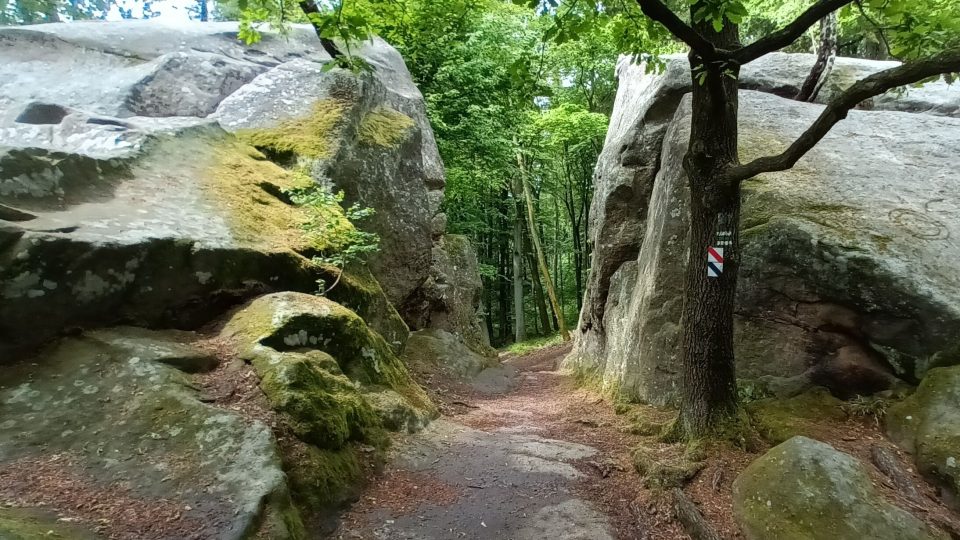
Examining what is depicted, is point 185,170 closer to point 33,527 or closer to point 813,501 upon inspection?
point 33,527

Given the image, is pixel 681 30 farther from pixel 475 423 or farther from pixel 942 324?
pixel 475 423

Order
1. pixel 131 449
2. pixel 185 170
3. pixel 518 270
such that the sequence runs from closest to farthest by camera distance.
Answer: pixel 131 449, pixel 185 170, pixel 518 270

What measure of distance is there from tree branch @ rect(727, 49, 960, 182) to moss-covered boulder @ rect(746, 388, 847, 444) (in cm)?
292

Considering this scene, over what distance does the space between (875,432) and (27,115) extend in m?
13.1

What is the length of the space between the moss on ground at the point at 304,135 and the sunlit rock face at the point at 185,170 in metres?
0.04

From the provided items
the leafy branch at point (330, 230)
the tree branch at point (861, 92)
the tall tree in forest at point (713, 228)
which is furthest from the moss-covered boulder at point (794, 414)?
the leafy branch at point (330, 230)

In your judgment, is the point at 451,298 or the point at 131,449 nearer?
the point at 131,449

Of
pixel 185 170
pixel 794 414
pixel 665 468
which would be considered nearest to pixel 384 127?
pixel 185 170

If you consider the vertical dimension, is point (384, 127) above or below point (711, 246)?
above

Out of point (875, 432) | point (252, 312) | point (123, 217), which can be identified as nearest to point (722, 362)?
point (875, 432)

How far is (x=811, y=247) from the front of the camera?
7.18 meters

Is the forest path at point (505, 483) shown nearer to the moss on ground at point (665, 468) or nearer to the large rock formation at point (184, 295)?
the moss on ground at point (665, 468)

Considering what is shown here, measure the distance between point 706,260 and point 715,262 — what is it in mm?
116

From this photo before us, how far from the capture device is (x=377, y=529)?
15.9 feet
